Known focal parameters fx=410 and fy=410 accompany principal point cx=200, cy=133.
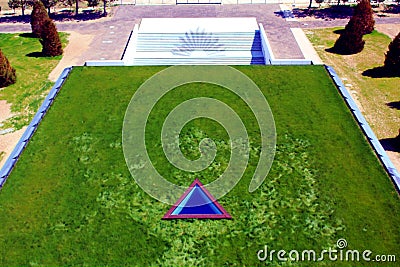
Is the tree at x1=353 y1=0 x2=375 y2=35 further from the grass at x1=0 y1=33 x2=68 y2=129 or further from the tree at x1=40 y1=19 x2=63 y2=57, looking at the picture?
the grass at x1=0 y1=33 x2=68 y2=129

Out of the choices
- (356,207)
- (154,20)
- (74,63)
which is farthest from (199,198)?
(154,20)

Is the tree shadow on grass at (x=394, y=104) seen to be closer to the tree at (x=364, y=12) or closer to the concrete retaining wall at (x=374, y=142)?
the concrete retaining wall at (x=374, y=142)

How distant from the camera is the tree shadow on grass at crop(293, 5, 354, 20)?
43.1m

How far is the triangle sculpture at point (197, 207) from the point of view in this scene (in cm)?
1816

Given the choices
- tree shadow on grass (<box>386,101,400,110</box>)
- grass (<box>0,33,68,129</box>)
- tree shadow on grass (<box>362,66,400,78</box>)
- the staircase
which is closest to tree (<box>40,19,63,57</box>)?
grass (<box>0,33,68,129</box>)

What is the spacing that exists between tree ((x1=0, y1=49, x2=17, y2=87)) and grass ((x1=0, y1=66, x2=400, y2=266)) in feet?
25.3

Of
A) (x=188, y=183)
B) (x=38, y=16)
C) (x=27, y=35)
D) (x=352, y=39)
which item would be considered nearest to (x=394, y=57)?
(x=352, y=39)

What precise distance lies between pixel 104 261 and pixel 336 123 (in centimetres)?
1503

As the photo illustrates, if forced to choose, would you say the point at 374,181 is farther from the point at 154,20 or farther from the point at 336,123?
the point at 154,20

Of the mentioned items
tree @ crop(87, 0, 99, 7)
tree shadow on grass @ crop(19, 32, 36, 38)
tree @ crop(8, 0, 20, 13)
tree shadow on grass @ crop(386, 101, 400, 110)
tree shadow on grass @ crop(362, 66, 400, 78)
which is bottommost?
tree shadow on grass @ crop(19, 32, 36, 38)

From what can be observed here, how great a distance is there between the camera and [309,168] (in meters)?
20.7

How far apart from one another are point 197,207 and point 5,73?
20659 millimetres

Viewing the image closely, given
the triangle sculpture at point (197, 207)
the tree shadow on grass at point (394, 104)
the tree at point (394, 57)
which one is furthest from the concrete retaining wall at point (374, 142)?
the triangle sculpture at point (197, 207)

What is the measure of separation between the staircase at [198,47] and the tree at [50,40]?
21.3 ft
